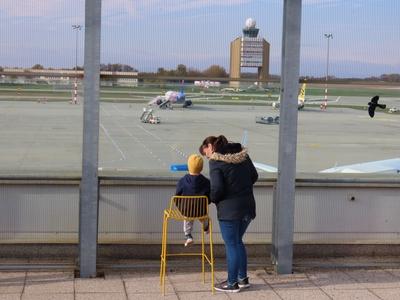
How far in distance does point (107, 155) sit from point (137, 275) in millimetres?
1787

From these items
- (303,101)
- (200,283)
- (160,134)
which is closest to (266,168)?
(303,101)

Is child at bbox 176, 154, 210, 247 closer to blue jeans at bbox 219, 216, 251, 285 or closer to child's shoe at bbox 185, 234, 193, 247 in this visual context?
blue jeans at bbox 219, 216, 251, 285

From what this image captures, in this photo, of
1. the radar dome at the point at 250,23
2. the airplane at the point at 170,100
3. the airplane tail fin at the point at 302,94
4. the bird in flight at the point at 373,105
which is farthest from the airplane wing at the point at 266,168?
the radar dome at the point at 250,23

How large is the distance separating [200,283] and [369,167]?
3428 millimetres

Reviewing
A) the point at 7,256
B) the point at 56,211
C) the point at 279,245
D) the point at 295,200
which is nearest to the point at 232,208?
the point at 279,245

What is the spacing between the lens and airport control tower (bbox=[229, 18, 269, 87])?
7.59 metres

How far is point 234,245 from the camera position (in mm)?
6199

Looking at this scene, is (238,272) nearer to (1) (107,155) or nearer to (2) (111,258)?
(2) (111,258)

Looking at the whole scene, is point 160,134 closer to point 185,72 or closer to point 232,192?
point 185,72

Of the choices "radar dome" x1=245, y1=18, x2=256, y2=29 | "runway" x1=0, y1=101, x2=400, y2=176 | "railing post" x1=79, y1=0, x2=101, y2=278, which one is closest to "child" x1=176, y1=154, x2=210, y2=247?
"railing post" x1=79, y1=0, x2=101, y2=278

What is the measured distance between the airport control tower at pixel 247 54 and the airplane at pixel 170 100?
26.9 inches

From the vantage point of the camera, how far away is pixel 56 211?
7270mm

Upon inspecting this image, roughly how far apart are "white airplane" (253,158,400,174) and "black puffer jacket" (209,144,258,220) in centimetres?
200

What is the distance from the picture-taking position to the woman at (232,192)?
6.06m
